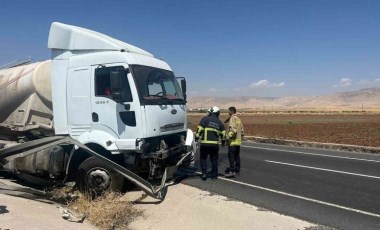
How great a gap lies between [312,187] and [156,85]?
4161mm

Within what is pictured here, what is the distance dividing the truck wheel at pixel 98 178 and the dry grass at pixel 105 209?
197mm

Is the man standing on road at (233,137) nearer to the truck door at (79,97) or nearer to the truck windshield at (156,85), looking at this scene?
the truck windshield at (156,85)

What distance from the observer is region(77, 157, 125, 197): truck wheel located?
7.95 meters

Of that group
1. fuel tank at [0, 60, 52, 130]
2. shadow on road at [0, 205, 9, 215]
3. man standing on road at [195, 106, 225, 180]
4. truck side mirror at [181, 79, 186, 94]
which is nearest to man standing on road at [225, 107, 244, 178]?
man standing on road at [195, 106, 225, 180]

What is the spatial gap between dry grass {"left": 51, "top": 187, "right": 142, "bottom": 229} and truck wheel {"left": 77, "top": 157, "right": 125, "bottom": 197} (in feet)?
0.65

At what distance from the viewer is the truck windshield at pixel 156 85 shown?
8100 mm

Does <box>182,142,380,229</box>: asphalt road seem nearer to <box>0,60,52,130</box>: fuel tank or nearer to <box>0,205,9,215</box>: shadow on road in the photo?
<box>0,60,52,130</box>: fuel tank

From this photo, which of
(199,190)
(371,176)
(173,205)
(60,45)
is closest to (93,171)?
(173,205)

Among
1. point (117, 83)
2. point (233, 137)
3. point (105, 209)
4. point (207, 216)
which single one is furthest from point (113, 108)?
point (233, 137)

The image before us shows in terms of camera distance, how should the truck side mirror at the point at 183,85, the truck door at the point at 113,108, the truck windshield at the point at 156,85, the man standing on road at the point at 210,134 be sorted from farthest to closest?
the truck side mirror at the point at 183,85
the man standing on road at the point at 210,134
the truck windshield at the point at 156,85
the truck door at the point at 113,108

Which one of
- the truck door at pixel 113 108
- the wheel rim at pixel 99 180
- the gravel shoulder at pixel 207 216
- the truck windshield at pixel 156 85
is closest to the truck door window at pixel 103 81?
the truck door at pixel 113 108

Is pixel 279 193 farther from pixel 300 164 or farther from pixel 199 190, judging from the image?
pixel 300 164

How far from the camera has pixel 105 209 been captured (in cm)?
680

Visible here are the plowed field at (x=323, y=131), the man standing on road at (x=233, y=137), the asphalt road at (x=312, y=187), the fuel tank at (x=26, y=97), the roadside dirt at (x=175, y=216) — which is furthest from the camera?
the plowed field at (x=323, y=131)
